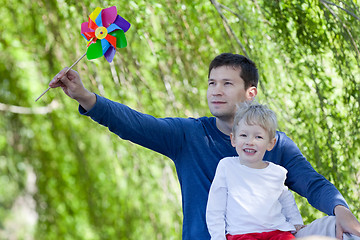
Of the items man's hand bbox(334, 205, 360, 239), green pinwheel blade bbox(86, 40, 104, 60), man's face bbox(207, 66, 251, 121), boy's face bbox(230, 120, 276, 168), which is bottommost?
man's hand bbox(334, 205, 360, 239)

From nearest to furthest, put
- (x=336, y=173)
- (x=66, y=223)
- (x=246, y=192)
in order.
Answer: (x=246, y=192)
(x=336, y=173)
(x=66, y=223)

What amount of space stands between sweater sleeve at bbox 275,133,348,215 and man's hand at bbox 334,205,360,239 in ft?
0.17

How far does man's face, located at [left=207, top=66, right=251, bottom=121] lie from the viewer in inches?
81.0

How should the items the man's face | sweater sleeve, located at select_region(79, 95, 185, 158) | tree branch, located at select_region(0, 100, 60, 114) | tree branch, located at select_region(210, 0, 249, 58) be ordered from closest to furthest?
sweater sleeve, located at select_region(79, 95, 185, 158) < the man's face < tree branch, located at select_region(210, 0, 249, 58) < tree branch, located at select_region(0, 100, 60, 114)

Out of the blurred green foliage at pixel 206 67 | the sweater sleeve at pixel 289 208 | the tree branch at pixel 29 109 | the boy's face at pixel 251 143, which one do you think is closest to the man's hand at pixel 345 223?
the sweater sleeve at pixel 289 208

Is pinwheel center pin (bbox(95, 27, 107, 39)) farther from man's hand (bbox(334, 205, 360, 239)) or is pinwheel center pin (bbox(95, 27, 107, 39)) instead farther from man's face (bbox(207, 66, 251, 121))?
man's hand (bbox(334, 205, 360, 239))

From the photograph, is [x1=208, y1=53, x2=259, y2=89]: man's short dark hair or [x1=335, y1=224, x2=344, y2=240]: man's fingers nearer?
[x1=335, y1=224, x2=344, y2=240]: man's fingers

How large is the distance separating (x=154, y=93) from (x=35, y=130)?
1.69 m

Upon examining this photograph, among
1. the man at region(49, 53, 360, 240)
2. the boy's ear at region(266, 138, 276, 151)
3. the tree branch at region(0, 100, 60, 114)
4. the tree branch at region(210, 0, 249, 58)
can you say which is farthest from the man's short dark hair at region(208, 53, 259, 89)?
the tree branch at region(0, 100, 60, 114)

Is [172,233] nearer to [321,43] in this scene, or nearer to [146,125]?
[321,43]

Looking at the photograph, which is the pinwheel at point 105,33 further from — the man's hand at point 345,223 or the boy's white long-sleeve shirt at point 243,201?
the man's hand at point 345,223

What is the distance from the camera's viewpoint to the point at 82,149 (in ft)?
14.6

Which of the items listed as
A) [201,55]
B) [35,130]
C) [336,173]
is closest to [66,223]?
[35,130]

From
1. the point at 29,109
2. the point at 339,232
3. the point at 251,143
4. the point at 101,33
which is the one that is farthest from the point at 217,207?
the point at 29,109
